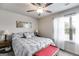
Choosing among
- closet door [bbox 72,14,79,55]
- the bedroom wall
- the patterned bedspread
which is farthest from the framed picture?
closet door [bbox 72,14,79,55]

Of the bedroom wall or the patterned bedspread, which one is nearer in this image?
the patterned bedspread

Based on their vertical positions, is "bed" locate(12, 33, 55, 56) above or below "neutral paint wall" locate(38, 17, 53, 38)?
below

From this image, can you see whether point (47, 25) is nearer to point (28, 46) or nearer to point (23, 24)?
point (23, 24)

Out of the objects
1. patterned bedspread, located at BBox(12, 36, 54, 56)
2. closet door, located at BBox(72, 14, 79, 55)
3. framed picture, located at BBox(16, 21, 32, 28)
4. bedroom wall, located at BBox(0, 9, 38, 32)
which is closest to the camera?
patterned bedspread, located at BBox(12, 36, 54, 56)

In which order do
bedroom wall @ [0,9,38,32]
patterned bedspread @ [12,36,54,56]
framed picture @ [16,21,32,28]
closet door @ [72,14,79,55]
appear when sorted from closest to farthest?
1. patterned bedspread @ [12,36,54,56]
2. closet door @ [72,14,79,55]
3. bedroom wall @ [0,9,38,32]
4. framed picture @ [16,21,32,28]

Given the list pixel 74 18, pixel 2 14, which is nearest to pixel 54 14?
pixel 74 18

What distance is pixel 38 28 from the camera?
3588 mm

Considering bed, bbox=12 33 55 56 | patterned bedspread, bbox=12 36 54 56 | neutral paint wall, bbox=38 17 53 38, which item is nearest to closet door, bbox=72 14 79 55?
bed, bbox=12 33 55 56

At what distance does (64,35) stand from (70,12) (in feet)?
2.40

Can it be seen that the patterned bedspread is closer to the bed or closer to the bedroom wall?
the bed

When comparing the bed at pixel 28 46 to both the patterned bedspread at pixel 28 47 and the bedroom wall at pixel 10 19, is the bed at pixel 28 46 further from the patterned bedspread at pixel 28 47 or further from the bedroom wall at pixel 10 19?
the bedroom wall at pixel 10 19

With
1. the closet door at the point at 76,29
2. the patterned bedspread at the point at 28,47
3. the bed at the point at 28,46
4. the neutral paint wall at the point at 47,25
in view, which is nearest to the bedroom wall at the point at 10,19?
the neutral paint wall at the point at 47,25

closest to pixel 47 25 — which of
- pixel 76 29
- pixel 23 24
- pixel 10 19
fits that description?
pixel 23 24

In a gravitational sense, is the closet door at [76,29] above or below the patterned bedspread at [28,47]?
above
